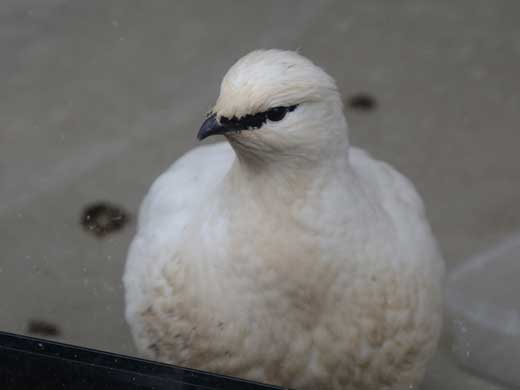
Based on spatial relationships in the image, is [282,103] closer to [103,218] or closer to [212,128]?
[212,128]

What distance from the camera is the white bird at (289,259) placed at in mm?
1824

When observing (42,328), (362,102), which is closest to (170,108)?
(362,102)

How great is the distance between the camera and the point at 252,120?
1784 mm

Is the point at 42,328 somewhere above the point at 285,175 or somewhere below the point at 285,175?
below

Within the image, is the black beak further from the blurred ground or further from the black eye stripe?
the blurred ground

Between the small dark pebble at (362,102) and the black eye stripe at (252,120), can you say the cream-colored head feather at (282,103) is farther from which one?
the small dark pebble at (362,102)

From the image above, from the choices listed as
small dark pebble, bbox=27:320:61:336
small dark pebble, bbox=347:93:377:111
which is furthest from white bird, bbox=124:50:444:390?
small dark pebble, bbox=347:93:377:111

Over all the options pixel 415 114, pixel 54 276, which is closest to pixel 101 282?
pixel 54 276

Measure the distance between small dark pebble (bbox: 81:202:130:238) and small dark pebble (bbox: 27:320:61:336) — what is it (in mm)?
432

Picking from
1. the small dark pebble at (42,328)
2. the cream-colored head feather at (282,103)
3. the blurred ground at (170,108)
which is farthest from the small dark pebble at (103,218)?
the cream-colored head feather at (282,103)

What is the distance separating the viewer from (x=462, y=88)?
3.81 metres

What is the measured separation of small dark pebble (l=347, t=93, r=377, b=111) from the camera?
12.3ft

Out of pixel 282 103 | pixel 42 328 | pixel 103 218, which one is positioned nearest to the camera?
pixel 282 103

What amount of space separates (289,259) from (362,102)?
187 centimetres
